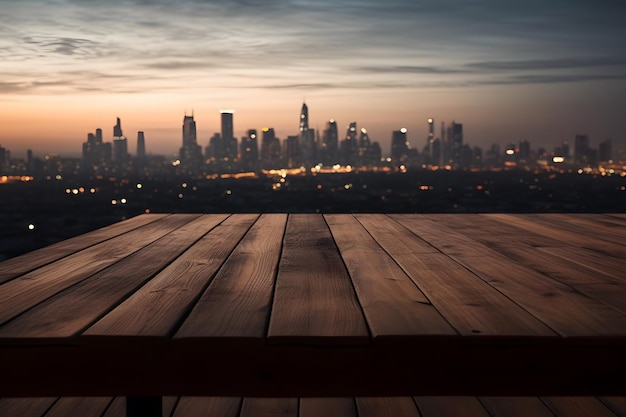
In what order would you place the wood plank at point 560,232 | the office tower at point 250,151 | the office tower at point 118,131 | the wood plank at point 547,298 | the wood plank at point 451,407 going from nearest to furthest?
1. the wood plank at point 547,298
2. the wood plank at point 451,407
3. the wood plank at point 560,232
4. the office tower at point 250,151
5. the office tower at point 118,131

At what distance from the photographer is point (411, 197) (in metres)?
36.3

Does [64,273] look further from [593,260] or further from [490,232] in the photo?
[490,232]

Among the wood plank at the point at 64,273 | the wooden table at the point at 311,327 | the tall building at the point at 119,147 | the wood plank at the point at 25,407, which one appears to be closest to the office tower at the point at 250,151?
the tall building at the point at 119,147

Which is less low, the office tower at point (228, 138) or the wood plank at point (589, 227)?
the office tower at point (228, 138)

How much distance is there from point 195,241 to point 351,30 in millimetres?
20382

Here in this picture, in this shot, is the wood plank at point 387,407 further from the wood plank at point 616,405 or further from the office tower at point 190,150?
the office tower at point 190,150

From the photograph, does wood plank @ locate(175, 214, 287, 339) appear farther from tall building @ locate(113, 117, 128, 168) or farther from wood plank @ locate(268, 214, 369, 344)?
tall building @ locate(113, 117, 128, 168)

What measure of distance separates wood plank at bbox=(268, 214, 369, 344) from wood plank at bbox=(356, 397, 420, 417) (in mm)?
578

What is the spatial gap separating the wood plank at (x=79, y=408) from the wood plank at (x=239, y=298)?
2.52 feet

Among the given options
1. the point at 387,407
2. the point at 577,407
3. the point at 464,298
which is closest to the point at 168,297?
the point at 464,298

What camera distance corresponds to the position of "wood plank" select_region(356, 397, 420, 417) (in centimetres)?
241

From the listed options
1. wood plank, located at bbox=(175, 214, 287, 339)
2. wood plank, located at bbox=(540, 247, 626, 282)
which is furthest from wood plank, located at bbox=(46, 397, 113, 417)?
wood plank, located at bbox=(540, 247, 626, 282)

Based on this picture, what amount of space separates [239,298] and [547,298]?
863mm

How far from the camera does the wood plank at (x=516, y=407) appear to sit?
7.94 ft
